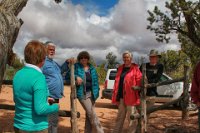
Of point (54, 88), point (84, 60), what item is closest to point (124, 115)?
point (84, 60)

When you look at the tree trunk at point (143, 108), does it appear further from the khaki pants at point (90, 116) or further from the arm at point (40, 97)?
the arm at point (40, 97)

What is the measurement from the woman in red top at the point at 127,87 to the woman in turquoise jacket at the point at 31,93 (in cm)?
345

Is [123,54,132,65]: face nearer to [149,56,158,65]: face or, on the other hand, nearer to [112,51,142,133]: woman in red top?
[112,51,142,133]: woman in red top

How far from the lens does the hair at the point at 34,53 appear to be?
320cm

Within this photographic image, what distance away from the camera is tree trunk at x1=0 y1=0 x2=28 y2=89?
5352 mm

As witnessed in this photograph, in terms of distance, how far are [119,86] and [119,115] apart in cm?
56

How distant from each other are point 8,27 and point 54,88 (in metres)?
1.16

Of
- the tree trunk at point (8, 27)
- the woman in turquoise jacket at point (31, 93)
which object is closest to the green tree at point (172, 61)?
the tree trunk at point (8, 27)

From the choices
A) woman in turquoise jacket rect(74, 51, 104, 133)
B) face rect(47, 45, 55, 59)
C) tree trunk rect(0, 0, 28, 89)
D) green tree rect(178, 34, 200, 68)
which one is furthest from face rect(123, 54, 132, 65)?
green tree rect(178, 34, 200, 68)

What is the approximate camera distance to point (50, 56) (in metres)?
5.55

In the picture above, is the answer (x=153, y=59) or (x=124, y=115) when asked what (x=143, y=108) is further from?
(x=153, y=59)

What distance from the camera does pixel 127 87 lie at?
6.61m

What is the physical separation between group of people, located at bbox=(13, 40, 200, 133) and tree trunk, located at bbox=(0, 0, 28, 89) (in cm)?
57

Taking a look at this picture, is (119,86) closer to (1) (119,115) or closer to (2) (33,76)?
(1) (119,115)
